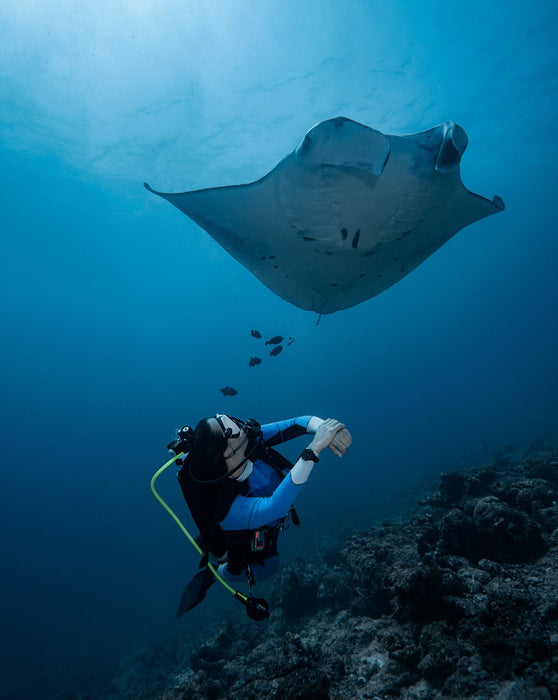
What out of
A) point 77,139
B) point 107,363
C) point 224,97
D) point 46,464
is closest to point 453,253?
point 224,97

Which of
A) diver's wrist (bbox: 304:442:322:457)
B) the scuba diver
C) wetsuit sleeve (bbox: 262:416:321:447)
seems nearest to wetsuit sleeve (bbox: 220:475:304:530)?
the scuba diver

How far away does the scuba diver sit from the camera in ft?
6.63

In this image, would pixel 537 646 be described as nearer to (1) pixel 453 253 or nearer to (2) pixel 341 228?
(2) pixel 341 228

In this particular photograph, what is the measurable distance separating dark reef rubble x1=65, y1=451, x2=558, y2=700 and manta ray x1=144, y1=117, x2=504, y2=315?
3.38 metres

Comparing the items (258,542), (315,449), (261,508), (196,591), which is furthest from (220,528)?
(315,449)

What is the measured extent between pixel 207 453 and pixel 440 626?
240 cm

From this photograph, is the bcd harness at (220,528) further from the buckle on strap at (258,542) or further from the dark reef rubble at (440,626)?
the dark reef rubble at (440,626)

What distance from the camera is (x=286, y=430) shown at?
3020 millimetres

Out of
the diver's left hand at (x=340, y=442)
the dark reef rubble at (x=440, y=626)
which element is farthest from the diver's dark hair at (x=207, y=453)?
the dark reef rubble at (x=440, y=626)

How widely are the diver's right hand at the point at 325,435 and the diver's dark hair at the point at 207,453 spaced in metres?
0.62

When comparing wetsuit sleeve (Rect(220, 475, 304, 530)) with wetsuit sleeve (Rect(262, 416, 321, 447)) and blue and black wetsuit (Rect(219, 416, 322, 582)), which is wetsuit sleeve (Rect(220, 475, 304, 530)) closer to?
blue and black wetsuit (Rect(219, 416, 322, 582))

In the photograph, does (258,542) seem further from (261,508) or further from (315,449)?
(315,449)

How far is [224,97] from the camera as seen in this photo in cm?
1580

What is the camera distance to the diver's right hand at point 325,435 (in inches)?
77.8
